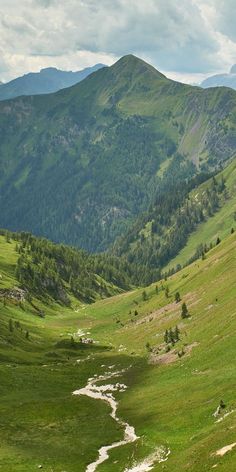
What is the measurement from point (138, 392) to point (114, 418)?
1468 cm

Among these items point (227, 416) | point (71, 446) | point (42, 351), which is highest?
point (227, 416)

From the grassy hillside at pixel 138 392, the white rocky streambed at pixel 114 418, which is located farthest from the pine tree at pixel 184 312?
the white rocky streambed at pixel 114 418

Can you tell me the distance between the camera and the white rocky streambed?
60734mm

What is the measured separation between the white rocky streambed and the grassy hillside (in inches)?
38.4

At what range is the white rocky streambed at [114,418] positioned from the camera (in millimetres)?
60734

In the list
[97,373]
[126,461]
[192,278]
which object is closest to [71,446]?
[126,461]

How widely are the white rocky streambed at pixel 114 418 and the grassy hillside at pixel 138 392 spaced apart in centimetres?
98

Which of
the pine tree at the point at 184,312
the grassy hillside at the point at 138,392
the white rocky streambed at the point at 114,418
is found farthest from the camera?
the pine tree at the point at 184,312

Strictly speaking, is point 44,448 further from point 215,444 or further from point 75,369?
point 75,369

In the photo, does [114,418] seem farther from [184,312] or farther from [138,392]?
[184,312]

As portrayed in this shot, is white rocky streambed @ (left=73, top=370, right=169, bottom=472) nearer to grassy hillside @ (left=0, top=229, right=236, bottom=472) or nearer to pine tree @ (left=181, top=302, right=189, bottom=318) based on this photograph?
grassy hillside @ (left=0, top=229, right=236, bottom=472)

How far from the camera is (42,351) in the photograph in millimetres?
152250

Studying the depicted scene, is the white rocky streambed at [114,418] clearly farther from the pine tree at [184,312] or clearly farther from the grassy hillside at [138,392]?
the pine tree at [184,312]

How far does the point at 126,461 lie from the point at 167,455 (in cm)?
531
